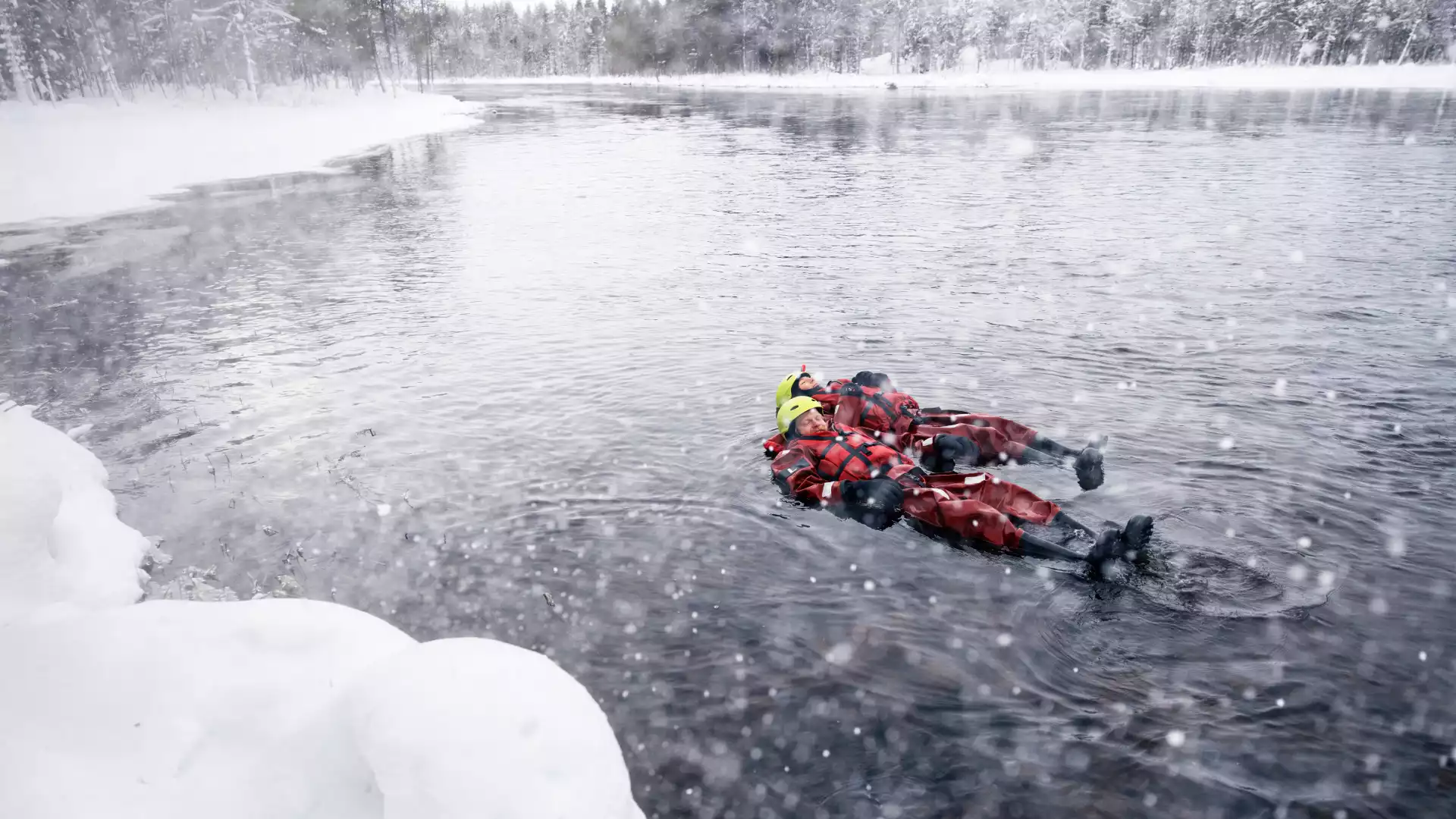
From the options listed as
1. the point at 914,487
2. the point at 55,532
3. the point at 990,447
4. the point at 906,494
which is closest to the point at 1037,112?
the point at 990,447

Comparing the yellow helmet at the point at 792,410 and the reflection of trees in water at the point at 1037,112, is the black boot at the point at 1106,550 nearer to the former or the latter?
the yellow helmet at the point at 792,410

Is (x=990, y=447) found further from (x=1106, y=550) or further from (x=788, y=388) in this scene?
(x=1106, y=550)

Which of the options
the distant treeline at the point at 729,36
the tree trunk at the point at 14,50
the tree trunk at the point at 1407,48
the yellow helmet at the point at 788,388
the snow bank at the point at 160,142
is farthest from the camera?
the tree trunk at the point at 1407,48

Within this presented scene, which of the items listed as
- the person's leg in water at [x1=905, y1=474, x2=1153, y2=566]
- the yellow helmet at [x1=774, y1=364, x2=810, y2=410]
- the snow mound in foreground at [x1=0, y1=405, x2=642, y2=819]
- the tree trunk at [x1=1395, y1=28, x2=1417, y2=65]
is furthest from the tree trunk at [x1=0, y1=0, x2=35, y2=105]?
the tree trunk at [x1=1395, y1=28, x2=1417, y2=65]

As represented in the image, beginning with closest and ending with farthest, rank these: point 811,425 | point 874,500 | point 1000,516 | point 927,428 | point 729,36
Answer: point 1000,516 < point 874,500 < point 811,425 < point 927,428 < point 729,36

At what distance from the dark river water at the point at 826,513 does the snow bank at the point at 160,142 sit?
7125 millimetres

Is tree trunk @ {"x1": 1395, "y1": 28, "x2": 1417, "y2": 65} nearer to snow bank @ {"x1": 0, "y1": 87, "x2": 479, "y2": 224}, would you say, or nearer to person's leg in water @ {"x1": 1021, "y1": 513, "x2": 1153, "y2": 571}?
snow bank @ {"x1": 0, "y1": 87, "x2": 479, "y2": 224}

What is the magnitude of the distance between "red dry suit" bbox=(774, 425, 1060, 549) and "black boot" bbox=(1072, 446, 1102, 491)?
28.1 inches

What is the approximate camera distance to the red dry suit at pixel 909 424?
28.8 ft

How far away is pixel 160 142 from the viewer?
125 ft

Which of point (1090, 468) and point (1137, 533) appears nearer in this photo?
point (1137, 533)

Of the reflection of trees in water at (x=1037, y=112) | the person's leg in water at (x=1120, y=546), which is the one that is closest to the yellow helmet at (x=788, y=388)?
the person's leg in water at (x=1120, y=546)

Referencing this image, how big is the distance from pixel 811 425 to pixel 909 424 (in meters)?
1.27

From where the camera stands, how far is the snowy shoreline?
6725cm
